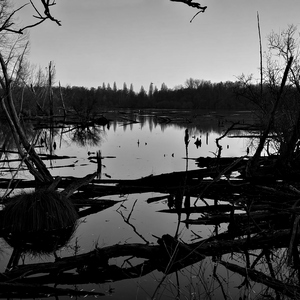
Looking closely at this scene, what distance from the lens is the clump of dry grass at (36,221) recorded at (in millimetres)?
7059

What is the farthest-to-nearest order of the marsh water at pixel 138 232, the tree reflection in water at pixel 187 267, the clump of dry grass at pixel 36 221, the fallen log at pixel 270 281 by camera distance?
the clump of dry grass at pixel 36 221, the marsh water at pixel 138 232, the tree reflection in water at pixel 187 267, the fallen log at pixel 270 281

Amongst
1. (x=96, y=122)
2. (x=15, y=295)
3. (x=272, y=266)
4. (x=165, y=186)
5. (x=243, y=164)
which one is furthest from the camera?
(x=96, y=122)

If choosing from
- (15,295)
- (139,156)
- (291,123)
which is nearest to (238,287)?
(15,295)

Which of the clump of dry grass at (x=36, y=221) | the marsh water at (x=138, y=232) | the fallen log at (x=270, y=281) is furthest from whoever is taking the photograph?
the clump of dry grass at (x=36, y=221)

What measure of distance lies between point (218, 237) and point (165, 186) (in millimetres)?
3530

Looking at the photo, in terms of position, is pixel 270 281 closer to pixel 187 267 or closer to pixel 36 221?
pixel 187 267

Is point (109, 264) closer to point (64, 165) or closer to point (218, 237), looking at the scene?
point (218, 237)

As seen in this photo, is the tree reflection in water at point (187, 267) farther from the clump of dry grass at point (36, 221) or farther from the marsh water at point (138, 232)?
the clump of dry grass at point (36, 221)

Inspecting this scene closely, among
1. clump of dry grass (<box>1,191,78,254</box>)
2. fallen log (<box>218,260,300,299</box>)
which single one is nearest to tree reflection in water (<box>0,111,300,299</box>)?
fallen log (<box>218,260,300,299</box>)

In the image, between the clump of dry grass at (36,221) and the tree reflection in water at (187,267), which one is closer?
the tree reflection in water at (187,267)

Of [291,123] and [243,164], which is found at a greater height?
[291,123]

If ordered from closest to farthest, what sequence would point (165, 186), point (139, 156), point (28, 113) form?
1. point (165, 186)
2. point (139, 156)
3. point (28, 113)

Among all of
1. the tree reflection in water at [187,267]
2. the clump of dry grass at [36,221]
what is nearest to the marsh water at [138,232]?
the tree reflection in water at [187,267]

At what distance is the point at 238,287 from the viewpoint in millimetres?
5125
